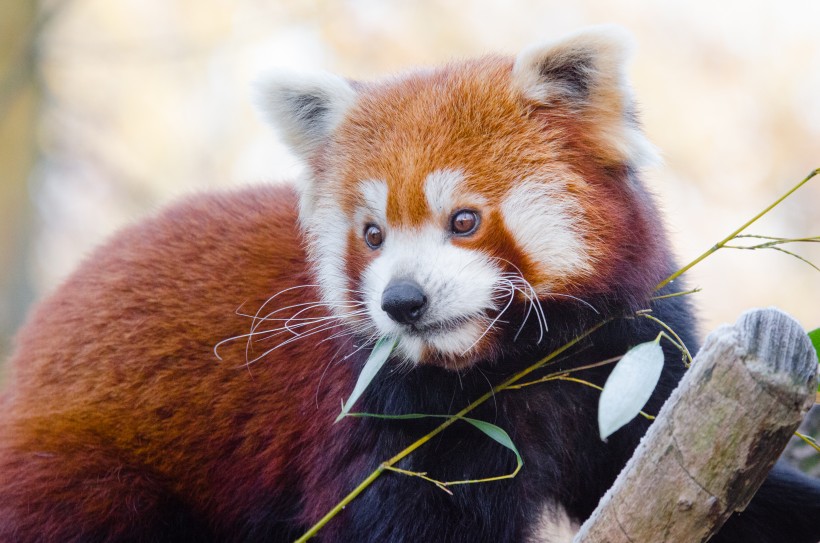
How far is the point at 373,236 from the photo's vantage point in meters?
2.71

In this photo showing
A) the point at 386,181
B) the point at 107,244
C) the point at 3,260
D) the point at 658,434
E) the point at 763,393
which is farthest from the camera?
the point at 3,260

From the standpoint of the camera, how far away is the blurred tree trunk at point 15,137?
7.49 metres

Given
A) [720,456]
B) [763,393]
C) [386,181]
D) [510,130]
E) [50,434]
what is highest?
[510,130]

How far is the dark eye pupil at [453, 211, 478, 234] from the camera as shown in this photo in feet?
8.31

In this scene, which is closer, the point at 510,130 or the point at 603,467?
the point at 510,130

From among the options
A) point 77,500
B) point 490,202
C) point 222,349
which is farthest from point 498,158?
point 77,500

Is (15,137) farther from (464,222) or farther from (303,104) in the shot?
(464,222)

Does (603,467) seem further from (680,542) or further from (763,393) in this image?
(763,393)

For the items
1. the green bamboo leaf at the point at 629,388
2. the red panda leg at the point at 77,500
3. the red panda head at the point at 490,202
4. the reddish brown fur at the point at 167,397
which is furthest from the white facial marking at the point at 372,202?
the red panda leg at the point at 77,500

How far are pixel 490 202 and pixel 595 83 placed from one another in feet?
1.68

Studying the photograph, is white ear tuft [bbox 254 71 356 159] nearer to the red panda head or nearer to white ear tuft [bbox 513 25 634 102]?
the red panda head

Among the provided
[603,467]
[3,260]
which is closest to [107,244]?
[603,467]

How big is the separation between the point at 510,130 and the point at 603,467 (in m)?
1.20

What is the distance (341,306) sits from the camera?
9.19ft
